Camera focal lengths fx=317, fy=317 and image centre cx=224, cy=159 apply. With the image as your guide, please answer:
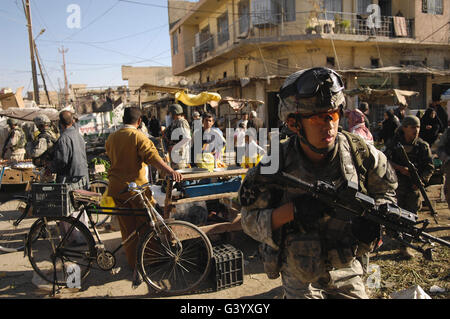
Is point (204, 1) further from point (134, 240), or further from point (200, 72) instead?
point (134, 240)

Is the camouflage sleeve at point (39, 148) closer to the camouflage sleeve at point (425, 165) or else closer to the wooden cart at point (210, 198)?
the wooden cart at point (210, 198)

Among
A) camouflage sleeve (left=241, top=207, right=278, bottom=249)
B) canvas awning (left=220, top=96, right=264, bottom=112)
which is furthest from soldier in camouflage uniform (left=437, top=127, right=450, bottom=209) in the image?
canvas awning (left=220, top=96, right=264, bottom=112)

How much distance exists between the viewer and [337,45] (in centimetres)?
1703

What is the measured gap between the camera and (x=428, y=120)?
26.5ft

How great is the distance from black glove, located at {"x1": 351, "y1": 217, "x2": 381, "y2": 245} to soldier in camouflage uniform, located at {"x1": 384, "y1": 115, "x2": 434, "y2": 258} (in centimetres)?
318

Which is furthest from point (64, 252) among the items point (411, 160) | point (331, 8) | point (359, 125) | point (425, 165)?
point (331, 8)

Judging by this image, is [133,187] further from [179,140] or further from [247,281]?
[179,140]

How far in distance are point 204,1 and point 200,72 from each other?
5.73 meters

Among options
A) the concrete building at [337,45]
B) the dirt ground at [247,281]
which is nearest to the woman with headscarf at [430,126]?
the dirt ground at [247,281]

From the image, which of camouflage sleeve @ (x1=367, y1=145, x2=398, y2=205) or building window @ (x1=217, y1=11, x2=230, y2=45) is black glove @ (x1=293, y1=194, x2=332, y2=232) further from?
building window @ (x1=217, y1=11, x2=230, y2=45)

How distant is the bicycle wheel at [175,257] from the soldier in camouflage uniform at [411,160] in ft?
9.30

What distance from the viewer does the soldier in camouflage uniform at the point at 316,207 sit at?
176 cm

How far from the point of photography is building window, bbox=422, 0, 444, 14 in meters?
19.3
